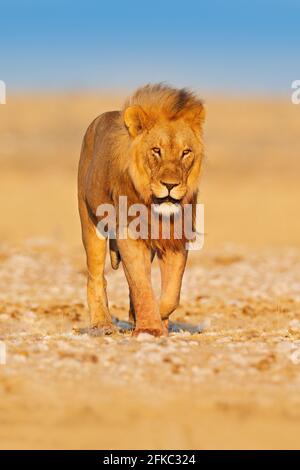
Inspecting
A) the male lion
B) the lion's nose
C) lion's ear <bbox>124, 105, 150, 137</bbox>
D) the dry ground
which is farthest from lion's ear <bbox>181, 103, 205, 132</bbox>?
the dry ground

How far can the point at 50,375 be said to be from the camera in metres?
6.91

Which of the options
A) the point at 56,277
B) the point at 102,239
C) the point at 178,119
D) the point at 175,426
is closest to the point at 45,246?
the point at 56,277

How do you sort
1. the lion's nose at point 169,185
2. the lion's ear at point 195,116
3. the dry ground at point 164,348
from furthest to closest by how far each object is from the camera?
1. the lion's ear at point 195,116
2. the lion's nose at point 169,185
3. the dry ground at point 164,348

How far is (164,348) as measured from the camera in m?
7.65

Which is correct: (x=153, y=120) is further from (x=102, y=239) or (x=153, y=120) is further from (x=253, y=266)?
(x=253, y=266)

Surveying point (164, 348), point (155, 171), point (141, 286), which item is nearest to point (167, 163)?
point (155, 171)

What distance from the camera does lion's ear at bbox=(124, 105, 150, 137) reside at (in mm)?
8852

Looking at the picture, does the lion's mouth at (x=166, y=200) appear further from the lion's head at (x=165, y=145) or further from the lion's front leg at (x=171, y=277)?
the lion's front leg at (x=171, y=277)

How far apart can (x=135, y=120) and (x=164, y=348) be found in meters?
2.16

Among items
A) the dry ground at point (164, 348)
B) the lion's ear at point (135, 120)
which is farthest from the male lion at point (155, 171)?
the dry ground at point (164, 348)

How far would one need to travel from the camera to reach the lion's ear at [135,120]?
29.0 ft

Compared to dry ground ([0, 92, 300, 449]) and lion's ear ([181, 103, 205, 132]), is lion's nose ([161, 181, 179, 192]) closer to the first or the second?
lion's ear ([181, 103, 205, 132])

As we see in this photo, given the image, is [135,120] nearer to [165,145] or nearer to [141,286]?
[165,145]
